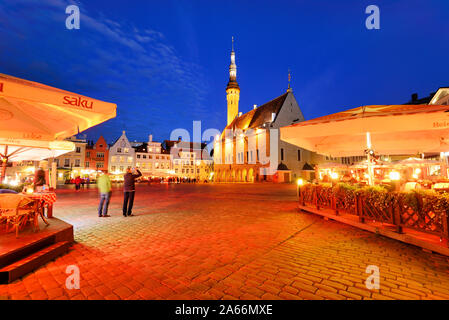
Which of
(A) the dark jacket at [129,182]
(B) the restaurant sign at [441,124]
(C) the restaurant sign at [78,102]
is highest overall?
(C) the restaurant sign at [78,102]

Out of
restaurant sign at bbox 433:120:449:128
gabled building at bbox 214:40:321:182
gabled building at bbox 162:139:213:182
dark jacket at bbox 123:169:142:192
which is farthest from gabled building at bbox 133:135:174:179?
restaurant sign at bbox 433:120:449:128

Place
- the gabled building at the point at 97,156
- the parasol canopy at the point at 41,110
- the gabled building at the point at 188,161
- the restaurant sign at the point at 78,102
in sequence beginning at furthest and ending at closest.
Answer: the gabled building at the point at 188,161, the gabled building at the point at 97,156, the restaurant sign at the point at 78,102, the parasol canopy at the point at 41,110

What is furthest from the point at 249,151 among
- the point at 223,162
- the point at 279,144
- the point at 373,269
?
the point at 373,269

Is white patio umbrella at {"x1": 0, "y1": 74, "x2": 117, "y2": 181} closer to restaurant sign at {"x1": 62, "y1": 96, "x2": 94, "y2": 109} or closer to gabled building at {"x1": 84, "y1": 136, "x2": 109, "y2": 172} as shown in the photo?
restaurant sign at {"x1": 62, "y1": 96, "x2": 94, "y2": 109}

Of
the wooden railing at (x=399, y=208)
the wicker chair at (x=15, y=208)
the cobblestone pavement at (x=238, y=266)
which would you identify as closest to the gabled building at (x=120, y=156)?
the wicker chair at (x=15, y=208)

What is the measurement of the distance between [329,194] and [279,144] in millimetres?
35711

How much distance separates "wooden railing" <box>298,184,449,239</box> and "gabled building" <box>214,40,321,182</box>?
111ft

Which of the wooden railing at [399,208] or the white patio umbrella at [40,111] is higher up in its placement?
the white patio umbrella at [40,111]

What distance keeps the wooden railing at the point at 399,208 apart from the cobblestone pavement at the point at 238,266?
1.77 ft

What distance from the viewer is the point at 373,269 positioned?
3.52 m

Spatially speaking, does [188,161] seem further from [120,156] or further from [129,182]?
[129,182]

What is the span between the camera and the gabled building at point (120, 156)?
5047cm

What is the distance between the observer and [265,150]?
4253 cm

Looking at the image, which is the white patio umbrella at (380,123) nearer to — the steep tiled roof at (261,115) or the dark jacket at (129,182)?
the dark jacket at (129,182)
